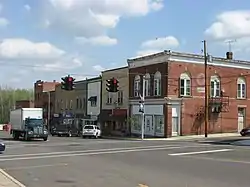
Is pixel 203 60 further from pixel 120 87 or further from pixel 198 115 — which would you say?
pixel 120 87

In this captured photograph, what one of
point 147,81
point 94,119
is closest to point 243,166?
point 147,81

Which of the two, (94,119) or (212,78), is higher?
(212,78)

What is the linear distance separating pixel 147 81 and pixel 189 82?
552cm

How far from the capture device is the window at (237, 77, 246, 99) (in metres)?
62.5

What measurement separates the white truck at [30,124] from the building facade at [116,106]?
56.3 ft

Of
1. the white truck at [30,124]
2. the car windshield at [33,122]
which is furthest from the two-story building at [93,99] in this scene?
the car windshield at [33,122]

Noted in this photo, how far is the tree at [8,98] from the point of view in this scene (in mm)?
130750

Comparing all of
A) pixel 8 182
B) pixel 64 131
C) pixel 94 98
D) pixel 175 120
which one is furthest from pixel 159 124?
pixel 8 182

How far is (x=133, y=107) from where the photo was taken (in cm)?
6438

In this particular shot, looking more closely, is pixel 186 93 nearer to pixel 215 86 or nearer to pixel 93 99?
pixel 215 86

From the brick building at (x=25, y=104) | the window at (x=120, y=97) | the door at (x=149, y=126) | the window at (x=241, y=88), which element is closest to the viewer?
the door at (x=149, y=126)

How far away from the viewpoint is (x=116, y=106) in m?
68.8

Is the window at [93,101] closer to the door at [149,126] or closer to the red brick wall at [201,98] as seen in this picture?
the door at [149,126]

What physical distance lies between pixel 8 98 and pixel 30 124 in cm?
8820
